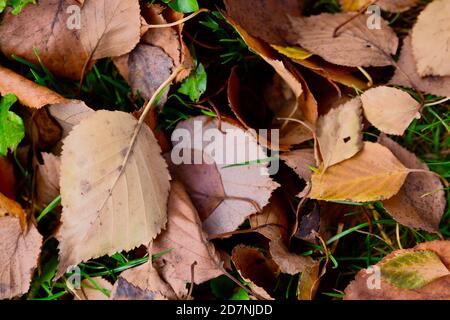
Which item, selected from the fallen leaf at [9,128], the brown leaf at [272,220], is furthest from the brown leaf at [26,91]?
the brown leaf at [272,220]

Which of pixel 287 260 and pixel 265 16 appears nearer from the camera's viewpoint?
pixel 287 260

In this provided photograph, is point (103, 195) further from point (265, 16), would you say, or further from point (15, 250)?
point (265, 16)

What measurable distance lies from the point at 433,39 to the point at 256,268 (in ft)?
2.17

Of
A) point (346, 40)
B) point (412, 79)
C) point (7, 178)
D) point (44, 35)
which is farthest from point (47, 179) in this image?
point (412, 79)

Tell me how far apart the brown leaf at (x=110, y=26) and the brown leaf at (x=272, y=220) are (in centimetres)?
49

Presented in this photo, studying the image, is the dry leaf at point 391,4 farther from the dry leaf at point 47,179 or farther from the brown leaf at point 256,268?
the dry leaf at point 47,179

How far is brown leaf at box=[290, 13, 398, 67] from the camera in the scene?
4.35 ft

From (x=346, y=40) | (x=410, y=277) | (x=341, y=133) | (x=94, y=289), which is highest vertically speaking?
(x=346, y=40)

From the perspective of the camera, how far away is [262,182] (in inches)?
49.6

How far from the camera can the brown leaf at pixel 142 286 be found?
4.16 feet

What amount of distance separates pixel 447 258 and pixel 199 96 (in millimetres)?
658

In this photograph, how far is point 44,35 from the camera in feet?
4.36
